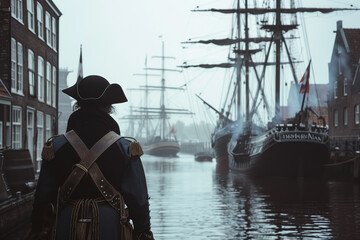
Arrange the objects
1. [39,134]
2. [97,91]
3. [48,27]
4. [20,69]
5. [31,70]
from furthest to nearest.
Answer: [48,27] < [39,134] < [31,70] < [20,69] < [97,91]

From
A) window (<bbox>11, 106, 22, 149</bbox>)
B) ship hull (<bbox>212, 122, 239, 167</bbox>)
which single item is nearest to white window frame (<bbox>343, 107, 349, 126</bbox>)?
ship hull (<bbox>212, 122, 239, 167</bbox>)

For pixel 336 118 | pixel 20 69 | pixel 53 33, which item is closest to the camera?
pixel 20 69

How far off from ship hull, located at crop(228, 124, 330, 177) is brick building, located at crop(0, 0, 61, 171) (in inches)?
483

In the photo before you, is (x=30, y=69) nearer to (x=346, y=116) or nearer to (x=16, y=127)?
(x=16, y=127)

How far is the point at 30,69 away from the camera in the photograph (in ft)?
78.2

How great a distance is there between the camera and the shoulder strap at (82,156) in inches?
145

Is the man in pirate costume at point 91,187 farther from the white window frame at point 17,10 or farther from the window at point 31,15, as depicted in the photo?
the window at point 31,15

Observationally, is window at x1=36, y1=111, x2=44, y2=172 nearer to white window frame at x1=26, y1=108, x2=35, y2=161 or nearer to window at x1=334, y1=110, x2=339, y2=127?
white window frame at x1=26, y1=108, x2=35, y2=161

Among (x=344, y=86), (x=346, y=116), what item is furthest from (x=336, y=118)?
(x=344, y=86)

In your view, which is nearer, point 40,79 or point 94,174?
point 94,174

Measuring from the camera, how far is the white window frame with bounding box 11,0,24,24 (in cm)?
2166

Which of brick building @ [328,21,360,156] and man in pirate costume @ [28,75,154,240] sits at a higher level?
brick building @ [328,21,360,156]

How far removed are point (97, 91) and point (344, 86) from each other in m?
42.0

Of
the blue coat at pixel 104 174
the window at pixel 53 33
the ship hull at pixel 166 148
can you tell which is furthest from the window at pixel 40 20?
the ship hull at pixel 166 148
